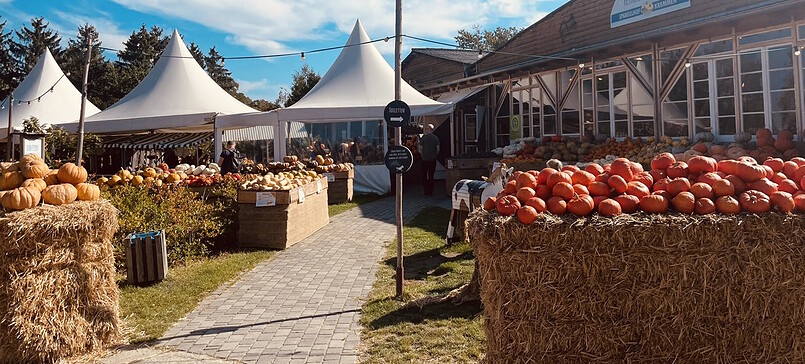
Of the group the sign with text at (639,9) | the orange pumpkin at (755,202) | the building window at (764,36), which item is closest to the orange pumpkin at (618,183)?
the orange pumpkin at (755,202)

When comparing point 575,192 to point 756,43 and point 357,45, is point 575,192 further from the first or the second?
point 357,45

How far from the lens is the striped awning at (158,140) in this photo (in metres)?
25.3

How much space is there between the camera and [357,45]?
1745cm

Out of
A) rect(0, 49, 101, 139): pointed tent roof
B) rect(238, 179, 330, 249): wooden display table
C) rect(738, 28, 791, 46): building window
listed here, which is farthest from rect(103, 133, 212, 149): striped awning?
rect(738, 28, 791, 46): building window

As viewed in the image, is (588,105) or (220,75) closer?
(588,105)

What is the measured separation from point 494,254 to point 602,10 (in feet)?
49.7

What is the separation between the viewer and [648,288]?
311 centimetres

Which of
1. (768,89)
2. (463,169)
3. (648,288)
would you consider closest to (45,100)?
(463,169)

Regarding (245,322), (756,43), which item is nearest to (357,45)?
(756,43)

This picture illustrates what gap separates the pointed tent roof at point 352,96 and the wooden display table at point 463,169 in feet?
7.13

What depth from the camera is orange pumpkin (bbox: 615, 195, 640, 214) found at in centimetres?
330

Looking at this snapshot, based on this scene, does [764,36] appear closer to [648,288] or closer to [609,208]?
[609,208]

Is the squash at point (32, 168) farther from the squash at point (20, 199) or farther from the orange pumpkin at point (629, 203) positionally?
the orange pumpkin at point (629, 203)

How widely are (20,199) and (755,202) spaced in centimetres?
508
